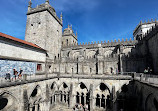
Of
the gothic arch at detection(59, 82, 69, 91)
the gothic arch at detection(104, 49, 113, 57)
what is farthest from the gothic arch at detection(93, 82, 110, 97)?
the gothic arch at detection(104, 49, 113, 57)

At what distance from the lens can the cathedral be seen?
15664mm

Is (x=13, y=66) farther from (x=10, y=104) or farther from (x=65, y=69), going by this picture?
(x=65, y=69)

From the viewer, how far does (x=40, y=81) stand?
18.2 meters

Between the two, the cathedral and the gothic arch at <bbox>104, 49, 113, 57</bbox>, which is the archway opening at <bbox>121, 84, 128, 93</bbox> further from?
the gothic arch at <bbox>104, 49, 113, 57</bbox>

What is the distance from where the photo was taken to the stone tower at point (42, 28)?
1085 inches

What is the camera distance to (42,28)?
27.8m

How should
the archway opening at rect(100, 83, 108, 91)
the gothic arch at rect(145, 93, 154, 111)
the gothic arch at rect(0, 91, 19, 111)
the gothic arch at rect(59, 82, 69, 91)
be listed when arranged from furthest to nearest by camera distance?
the gothic arch at rect(59, 82, 69, 91), the archway opening at rect(100, 83, 108, 91), the gothic arch at rect(0, 91, 19, 111), the gothic arch at rect(145, 93, 154, 111)

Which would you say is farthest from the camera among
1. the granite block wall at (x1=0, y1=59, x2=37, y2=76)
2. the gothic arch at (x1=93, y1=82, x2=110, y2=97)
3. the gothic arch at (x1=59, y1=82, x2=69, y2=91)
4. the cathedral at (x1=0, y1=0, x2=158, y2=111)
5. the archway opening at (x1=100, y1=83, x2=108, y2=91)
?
the gothic arch at (x1=59, y1=82, x2=69, y2=91)

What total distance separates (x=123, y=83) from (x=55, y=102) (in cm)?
1716

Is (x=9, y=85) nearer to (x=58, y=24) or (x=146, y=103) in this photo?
(x=146, y=103)

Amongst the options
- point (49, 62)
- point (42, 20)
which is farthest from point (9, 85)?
point (42, 20)

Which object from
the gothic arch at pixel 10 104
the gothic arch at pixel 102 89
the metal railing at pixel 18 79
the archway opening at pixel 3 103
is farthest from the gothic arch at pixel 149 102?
the archway opening at pixel 3 103

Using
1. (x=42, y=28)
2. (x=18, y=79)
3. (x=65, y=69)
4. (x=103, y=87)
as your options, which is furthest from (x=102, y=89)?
(x=42, y=28)

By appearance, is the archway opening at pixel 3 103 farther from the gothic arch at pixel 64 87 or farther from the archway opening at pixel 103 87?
the archway opening at pixel 103 87
